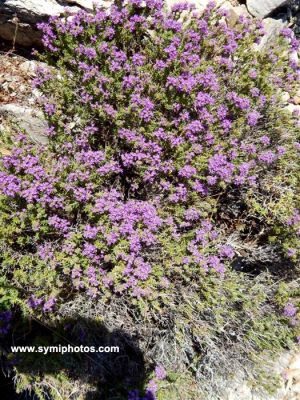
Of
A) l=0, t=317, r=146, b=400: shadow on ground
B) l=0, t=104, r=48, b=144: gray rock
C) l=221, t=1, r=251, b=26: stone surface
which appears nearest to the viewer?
l=0, t=317, r=146, b=400: shadow on ground

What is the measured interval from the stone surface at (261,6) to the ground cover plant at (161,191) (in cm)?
55

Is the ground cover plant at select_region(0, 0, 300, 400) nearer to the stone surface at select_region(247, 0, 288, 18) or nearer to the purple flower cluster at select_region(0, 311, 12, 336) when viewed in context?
the purple flower cluster at select_region(0, 311, 12, 336)

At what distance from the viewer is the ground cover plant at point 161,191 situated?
3699mm

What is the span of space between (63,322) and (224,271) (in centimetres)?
208

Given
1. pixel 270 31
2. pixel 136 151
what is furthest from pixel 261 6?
pixel 136 151

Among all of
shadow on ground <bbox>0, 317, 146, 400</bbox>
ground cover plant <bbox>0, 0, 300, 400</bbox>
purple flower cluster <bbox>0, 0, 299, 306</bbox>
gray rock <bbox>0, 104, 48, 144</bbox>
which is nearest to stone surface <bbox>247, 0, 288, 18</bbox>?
ground cover plant <bbox>0, 0, 300, 400</bbox>

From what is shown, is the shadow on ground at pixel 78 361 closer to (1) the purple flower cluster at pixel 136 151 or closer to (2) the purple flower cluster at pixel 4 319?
(2) the purple flower cluster at pixel 4 319

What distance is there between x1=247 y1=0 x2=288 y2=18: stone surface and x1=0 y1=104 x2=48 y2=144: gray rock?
3504 mm

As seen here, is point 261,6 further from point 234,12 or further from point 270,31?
point 234,12

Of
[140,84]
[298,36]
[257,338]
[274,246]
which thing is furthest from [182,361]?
[298,36]

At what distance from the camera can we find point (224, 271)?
4152 millimetres

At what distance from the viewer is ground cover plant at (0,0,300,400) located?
→ 3699mm

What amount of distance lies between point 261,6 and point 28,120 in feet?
12.5

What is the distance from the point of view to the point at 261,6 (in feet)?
16.4
